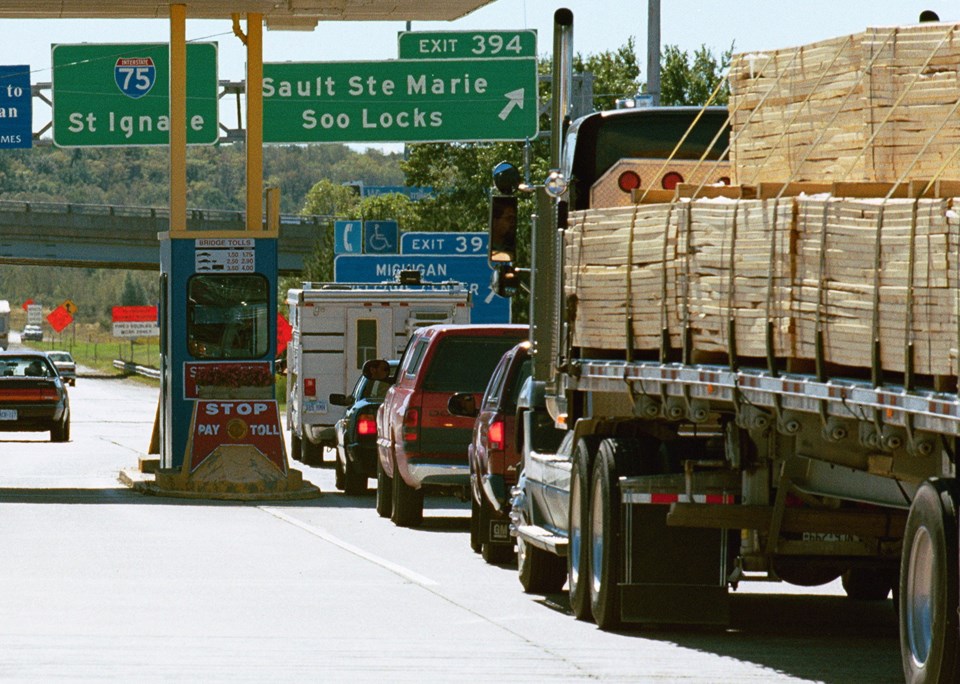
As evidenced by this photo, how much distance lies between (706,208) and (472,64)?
23.3 metres

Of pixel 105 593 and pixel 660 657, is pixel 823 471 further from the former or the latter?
pixel 105 593

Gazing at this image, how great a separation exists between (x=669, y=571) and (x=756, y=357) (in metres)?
1.73

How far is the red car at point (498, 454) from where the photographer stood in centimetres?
1603

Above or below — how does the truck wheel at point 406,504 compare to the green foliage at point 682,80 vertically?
below

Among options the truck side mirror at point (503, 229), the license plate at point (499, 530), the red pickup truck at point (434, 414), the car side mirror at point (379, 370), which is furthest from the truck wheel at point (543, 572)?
the car side mirror at point (379, 370)

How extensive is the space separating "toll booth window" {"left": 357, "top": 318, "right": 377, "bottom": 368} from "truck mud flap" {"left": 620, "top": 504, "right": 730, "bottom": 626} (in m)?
18.7

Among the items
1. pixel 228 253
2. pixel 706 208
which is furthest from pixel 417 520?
pixel 706 208

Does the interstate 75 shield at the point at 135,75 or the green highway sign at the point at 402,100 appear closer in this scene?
the green highway sign at the point at 402,100

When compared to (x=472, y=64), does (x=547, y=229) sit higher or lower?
lower

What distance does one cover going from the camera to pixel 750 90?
452 inches

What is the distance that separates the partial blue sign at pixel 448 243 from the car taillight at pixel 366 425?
1634 cm

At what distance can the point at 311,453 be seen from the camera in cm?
3238

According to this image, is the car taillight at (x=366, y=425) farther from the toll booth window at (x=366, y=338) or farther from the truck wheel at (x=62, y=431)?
the truck wheel at (x=62, y=431)

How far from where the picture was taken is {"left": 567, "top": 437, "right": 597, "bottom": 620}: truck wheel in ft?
40.8
